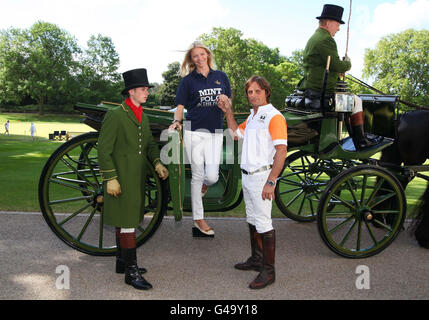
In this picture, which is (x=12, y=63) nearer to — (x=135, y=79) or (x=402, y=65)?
(x=402, y=65)

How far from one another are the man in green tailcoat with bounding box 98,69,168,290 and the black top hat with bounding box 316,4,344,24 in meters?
2.11

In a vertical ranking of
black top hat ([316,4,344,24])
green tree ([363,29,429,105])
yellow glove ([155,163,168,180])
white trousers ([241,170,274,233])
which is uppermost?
green tree ([363,29,429,105])

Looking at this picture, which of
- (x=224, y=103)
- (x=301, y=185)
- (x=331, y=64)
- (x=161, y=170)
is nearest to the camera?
(x=161, y=170)

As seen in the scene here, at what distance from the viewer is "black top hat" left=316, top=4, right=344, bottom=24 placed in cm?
414

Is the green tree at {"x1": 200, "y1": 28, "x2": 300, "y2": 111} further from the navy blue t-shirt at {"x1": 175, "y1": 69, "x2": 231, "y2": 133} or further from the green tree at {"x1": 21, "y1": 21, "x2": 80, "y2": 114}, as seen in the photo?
the navy blue t-shirt at {"x1": 175, "y1": 69, "x2": 231, "y2": 133}

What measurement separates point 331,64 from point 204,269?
2398 millimetres

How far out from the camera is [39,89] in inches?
2142

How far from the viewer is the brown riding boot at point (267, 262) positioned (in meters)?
3.21

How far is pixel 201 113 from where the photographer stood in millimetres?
3896

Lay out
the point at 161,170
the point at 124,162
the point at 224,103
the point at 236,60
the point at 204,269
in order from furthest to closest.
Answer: the point at 236,60, the point at 224,103, the point at 204,269, the point at 161,170, the point at 124,162

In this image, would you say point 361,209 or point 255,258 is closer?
point 255,258

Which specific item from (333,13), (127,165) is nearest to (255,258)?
(127,165)

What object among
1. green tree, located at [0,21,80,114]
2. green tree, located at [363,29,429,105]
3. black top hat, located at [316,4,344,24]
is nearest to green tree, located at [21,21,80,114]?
green tree, located at [0,21,80,114]
